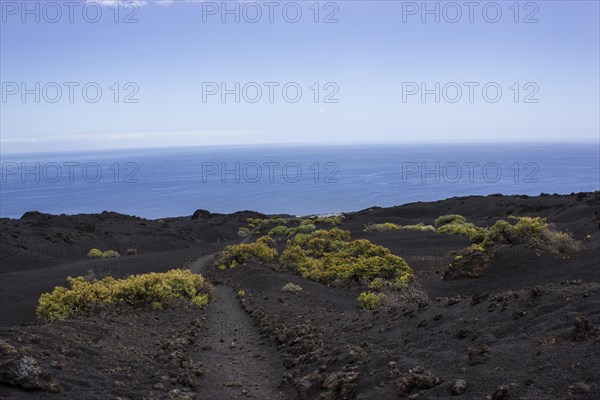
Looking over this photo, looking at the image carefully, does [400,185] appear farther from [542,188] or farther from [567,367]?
[567,367]

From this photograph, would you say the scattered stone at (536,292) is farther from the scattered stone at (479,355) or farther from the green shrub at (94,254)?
the green shrub at (94,254)

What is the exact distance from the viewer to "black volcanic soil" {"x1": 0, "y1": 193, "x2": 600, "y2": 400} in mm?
5898

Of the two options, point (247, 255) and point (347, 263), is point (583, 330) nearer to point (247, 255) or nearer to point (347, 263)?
point (347, 263)

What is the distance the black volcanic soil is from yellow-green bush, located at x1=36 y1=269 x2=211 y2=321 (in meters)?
0.62

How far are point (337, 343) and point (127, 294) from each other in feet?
24.6

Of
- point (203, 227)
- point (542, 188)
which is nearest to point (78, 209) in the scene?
point (203, 227)

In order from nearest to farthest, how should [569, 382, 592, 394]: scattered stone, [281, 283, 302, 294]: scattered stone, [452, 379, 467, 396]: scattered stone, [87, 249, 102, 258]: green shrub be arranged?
[569, 382, 592, 394]: scattered stone → [452, 379, 467, 396]: scattered stone → [281, 283, 302, 294]: scattered stone → [87, 249, 102, 258]: green shrub

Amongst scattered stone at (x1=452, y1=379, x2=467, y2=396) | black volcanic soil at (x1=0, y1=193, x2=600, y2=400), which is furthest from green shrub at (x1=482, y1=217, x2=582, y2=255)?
scattered stone at (x1=452, y1=379, x2=467, y2=396)

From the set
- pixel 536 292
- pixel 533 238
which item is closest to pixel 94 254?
pixel 533 238

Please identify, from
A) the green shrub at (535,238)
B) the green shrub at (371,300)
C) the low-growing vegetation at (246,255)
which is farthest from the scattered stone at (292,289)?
the green shrub at (535,238)

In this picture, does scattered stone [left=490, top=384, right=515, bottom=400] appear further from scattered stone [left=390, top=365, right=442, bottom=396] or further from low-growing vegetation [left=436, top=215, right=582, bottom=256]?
low-growing vegetation [left=436, top=215, right=582, bottom=256]

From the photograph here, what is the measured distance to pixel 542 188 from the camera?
11594 centimetres

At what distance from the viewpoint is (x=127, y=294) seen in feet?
46.1

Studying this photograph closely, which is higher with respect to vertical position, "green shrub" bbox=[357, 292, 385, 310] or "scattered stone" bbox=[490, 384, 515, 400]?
"scattered stone" bbox=[490, 384, 515, 400]
